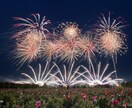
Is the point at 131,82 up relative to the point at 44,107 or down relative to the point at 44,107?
up

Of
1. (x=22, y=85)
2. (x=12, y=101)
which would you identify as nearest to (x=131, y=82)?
(x=22, y=85)

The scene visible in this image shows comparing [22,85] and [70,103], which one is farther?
[22,85]

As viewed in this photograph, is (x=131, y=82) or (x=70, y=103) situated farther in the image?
(x=131, y=82)

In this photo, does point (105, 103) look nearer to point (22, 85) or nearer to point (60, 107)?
point (60, 107)

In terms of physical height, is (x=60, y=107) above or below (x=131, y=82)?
below

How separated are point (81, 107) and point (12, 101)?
506 centimetres

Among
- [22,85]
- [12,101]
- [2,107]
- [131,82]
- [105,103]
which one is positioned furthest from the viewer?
[131,82]

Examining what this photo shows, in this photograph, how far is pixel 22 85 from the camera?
2815 inches

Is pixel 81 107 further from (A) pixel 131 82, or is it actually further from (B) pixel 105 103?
(A) pixel 131 82

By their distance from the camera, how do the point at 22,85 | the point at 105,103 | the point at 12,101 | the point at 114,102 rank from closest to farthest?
the point at 114,102, the point at 105,103, the point at 12,101, the point at 22,85

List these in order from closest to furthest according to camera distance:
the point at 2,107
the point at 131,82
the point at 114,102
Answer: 1. the point at 114,102
2. the point at 2,107
3. the point at 131,82

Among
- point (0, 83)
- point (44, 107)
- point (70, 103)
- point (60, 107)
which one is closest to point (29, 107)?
point (44, 107)

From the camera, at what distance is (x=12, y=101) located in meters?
19.0

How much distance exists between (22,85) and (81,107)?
5726 cm
